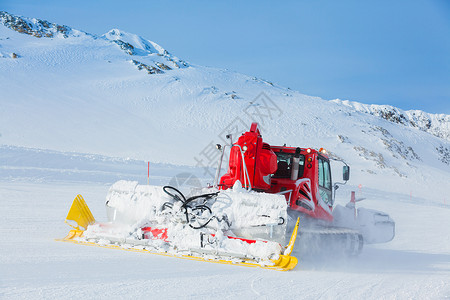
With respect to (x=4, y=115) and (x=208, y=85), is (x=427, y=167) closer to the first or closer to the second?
(x=208, y=85)

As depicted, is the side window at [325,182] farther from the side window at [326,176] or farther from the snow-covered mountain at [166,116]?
the snow-covered mountain at [166,116]

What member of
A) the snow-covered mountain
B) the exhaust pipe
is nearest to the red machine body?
the exhaust pipe

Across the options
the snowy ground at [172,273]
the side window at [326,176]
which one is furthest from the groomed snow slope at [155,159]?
the side window at [326,176]

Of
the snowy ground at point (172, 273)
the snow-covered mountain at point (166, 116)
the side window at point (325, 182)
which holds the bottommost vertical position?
the snowy ground at point (172, 273)

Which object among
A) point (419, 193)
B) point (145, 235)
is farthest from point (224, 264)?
point (419, 193)

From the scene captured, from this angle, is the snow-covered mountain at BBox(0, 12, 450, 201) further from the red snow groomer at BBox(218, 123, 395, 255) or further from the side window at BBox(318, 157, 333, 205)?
the red snow groomer at BBox(218, 123, 395, 255)

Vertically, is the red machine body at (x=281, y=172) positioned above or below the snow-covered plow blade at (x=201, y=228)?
above

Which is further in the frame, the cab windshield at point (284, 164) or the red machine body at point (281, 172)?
the cab windshield at point (284, 164)

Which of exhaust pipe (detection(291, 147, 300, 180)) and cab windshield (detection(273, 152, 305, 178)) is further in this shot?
cab windshield (detection(273, 152, 305, 178))

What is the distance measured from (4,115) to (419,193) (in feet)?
119

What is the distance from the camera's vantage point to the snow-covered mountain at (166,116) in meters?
34.5

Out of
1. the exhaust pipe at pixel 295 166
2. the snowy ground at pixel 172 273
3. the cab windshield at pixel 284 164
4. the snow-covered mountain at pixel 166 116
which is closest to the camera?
the snowy ground at pixel 172 273

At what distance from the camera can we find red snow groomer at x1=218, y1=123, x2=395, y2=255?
6.55 meters

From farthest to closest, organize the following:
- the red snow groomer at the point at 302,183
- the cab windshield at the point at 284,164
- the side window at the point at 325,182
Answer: the side window at the point at 325,182
the cab windshield at the point at 284,164
the red snow groomer at the point at 302,183
